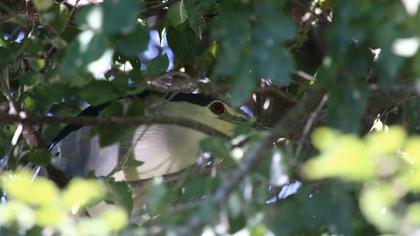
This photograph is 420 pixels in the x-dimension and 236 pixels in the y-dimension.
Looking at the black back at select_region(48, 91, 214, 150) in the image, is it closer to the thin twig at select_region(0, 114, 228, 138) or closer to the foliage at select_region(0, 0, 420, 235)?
the foliage at select_region(0, 0, 420, 235)

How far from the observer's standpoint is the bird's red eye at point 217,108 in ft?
8.61

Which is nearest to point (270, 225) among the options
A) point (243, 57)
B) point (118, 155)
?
point (243, 57)

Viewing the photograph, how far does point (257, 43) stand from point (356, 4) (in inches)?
6.5

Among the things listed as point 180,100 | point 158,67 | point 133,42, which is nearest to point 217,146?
point 133,42

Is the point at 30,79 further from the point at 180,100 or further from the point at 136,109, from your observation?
the point at 180,100

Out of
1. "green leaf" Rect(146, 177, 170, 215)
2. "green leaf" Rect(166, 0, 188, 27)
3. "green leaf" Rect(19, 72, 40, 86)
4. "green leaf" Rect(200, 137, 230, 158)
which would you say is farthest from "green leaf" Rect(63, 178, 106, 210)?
"green leaf" Rect(166, 0, 188, 27)

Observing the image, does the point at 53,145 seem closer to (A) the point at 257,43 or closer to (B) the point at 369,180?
(A) the point at 257,43

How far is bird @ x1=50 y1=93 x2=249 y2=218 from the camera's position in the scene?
8.21 ft

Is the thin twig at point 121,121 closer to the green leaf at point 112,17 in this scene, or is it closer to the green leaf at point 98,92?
the green leaf at point 98,92

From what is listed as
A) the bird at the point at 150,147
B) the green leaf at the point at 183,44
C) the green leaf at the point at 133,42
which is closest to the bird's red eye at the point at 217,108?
the bird at the point at 150,147

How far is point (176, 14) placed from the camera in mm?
2355

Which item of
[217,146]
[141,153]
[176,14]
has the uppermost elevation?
[217,146]

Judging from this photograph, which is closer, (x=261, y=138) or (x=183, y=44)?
(x=261, y=138)

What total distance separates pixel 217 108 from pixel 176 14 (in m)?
0.40
